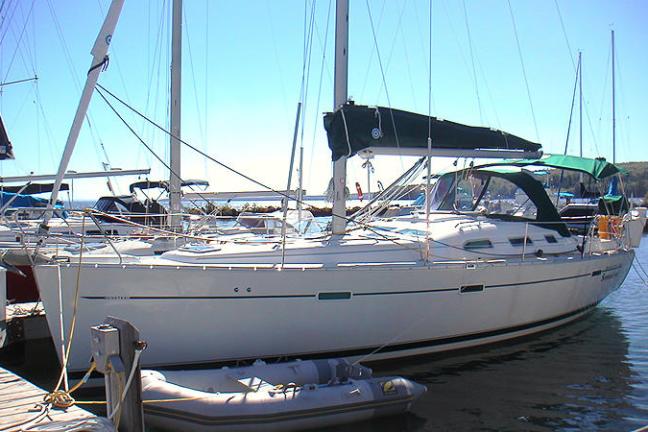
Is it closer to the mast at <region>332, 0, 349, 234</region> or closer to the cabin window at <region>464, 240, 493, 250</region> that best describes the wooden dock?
the mast at <region>332, 0, 349, 234</region>

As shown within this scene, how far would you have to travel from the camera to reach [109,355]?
4453mm

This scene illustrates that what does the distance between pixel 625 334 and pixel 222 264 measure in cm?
776

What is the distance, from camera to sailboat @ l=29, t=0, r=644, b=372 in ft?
22.1

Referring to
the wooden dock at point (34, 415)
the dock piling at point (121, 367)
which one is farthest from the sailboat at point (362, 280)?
the dock piling at point (121, 367)

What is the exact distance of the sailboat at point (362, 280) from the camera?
6.73 m

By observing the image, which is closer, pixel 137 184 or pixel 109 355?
pixel 109 355

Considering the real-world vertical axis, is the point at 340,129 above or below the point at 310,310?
above

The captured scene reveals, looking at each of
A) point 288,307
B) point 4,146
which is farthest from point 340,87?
point 4,146

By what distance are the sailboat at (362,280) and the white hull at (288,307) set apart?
0.05 ft

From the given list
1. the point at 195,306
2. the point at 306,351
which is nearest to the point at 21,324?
the point at 195,306

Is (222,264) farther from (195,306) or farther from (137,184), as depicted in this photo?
(137,184)

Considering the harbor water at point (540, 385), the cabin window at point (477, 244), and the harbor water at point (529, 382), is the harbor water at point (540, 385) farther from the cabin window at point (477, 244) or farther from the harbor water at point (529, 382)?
the cabin window at point (477, 244)

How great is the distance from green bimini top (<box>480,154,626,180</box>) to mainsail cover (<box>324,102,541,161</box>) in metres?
1.54

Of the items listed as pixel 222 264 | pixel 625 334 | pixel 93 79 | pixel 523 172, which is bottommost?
pixel 625 334
